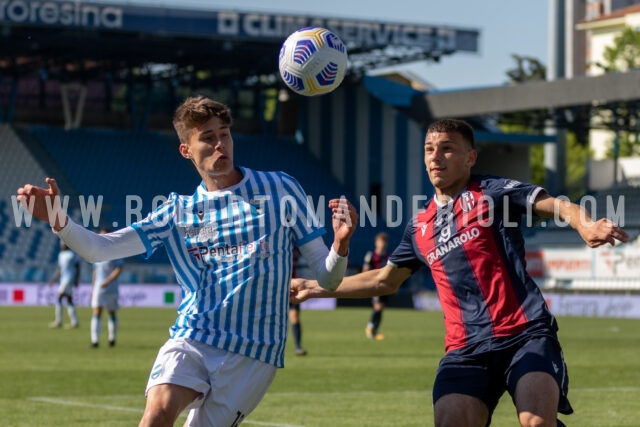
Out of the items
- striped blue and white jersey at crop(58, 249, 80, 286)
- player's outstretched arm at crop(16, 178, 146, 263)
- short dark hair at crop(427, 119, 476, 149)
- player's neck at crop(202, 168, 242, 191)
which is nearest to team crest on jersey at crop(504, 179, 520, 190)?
short dark hair at crop(427, 119, 476, 149)

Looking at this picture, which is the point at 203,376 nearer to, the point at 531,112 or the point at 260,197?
the point at 260,197

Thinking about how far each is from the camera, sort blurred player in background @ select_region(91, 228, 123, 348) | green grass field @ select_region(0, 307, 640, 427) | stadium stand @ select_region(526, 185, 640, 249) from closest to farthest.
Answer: green grass field @ select_region(0, 307, 640, 427) → blurred player in background @ select_region(91, 228, 123, 348) → stadium stand @ select_region(526, 185, 640, 249)

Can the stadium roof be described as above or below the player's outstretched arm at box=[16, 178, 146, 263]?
above

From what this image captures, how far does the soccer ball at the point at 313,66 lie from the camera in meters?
8.68

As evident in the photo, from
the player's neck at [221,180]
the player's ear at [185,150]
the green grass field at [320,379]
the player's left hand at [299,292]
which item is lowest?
the green grass field at [320,379]

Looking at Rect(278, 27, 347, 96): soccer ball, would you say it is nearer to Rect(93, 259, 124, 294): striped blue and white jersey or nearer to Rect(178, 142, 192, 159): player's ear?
Rect(178, 142, 192, 159): player's ear

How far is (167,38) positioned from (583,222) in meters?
43.9

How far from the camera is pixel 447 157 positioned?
24.5 ft

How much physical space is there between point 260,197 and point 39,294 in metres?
38.5

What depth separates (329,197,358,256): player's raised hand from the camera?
6.45 m

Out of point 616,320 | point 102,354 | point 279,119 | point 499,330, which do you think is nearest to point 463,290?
point 499,330

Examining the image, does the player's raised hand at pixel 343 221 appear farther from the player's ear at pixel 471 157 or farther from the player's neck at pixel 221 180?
the player's ear at pixel 471 157

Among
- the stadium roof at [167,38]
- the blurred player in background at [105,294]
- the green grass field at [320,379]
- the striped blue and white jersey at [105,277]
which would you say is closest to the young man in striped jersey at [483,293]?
the green grass field at [320,379]

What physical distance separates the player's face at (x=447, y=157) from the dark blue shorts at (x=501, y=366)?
3.33 feet
